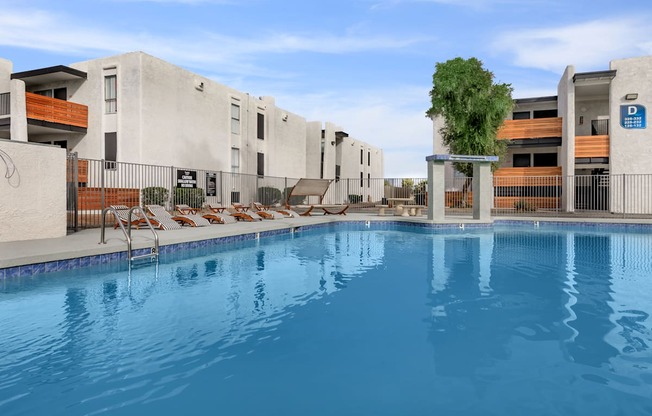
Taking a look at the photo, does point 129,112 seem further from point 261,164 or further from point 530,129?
point 530,129

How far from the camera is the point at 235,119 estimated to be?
89.9 feet

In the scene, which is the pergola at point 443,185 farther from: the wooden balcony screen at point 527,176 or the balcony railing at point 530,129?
the balcony railing at point 530,129

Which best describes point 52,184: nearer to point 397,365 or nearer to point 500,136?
point 397,365

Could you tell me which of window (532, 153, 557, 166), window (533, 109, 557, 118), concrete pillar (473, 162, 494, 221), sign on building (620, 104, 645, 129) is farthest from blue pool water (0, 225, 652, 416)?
window (533, 109, 557, 118)

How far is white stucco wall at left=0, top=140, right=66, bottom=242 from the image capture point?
30.7 feet

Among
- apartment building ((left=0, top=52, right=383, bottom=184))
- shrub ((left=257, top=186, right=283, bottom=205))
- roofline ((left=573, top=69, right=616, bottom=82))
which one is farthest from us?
shrub ((left=257, top=186, right=283, bottom=205))

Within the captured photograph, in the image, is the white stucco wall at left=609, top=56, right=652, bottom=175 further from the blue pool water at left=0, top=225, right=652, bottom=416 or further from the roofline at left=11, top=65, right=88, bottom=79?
the roofline at left=11, top=65, right=88, bottom=79

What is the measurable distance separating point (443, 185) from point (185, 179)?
11.6 meters

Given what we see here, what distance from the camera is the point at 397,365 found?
3703 mm

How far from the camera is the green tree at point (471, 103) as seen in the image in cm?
2538

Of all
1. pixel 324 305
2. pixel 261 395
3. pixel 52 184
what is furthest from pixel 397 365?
pixel 52 184

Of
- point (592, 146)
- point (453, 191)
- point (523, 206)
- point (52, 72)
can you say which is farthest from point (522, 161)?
point (52, 72)

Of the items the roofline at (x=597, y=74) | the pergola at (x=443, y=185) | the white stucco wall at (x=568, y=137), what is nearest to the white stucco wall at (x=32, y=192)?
the pergola at (x=443, y=185)

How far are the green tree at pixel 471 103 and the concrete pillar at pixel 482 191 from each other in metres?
7.86
